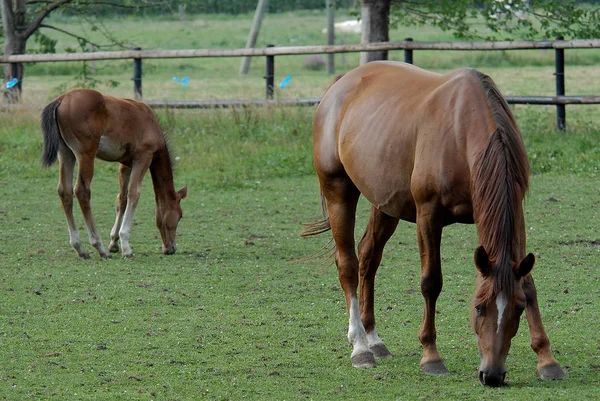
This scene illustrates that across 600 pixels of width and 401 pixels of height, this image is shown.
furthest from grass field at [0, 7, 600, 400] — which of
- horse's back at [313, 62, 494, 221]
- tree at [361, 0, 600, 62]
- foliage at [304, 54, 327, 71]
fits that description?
foliage at [304, 54, 327, 71]

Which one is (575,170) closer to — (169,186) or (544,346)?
(169,186)

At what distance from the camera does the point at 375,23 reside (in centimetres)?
1508

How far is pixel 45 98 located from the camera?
15.8m

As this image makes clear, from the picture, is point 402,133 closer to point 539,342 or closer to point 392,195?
point 392,195

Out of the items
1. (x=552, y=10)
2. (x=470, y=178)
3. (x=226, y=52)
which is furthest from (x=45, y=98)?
(x=470, y=178)

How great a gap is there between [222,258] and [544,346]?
4128 mm

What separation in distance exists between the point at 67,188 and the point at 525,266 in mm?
5436

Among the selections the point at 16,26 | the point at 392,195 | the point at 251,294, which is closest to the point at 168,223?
the point at 251,294

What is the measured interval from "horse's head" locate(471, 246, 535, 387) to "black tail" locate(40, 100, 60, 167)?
5.05 meters

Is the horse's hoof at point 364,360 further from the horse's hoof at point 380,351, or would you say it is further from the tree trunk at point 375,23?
the tree trunk at point 375,23

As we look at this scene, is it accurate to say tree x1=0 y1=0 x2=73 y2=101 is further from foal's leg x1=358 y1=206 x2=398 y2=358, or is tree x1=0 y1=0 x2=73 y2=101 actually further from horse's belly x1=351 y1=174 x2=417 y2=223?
horse's belly x1=351 y1=174 x2=417 y2=223

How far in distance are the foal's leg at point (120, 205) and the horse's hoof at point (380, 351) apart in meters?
4.23

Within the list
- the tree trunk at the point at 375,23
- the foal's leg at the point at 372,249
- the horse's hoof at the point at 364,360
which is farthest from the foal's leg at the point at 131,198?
the tree trunk at the point at 375,23

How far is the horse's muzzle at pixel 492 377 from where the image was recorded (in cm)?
434
